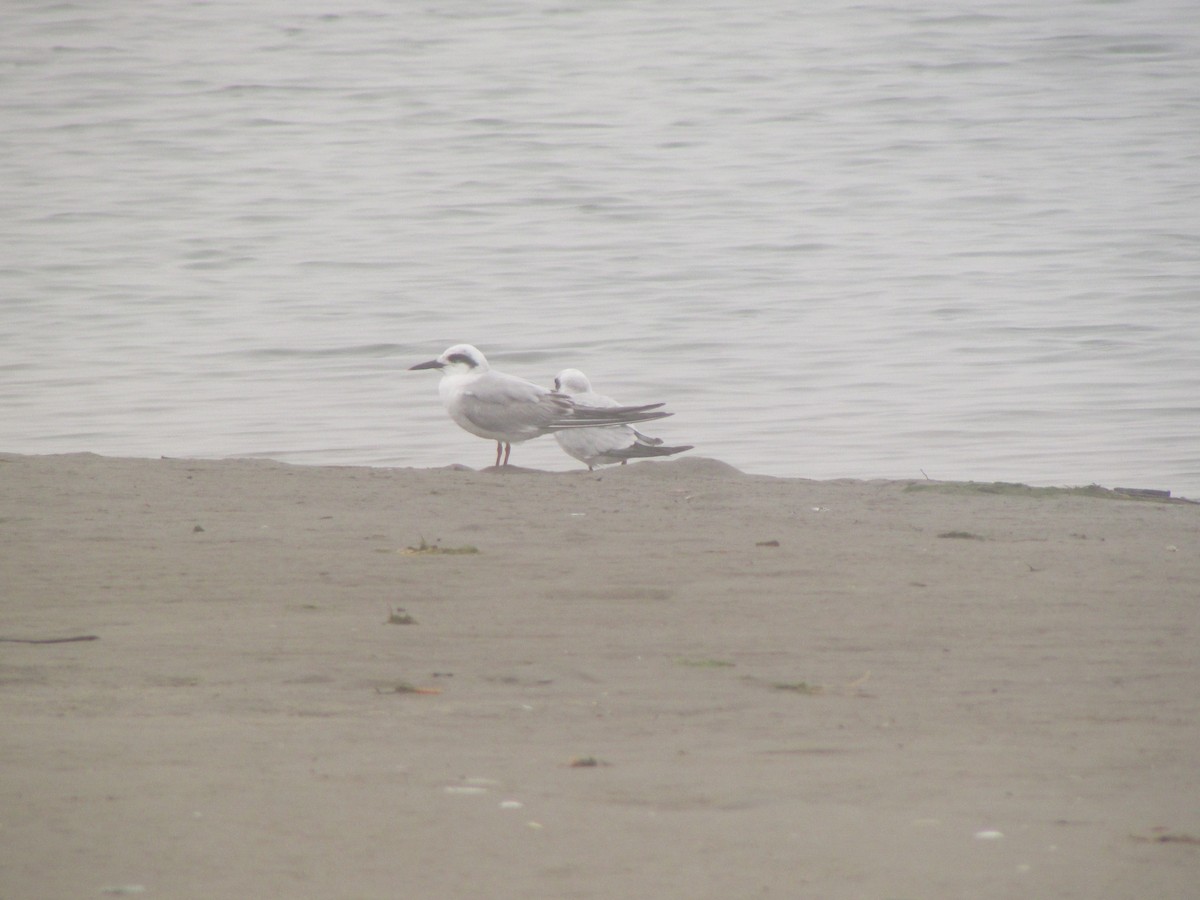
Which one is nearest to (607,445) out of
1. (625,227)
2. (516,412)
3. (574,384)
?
(516,412)

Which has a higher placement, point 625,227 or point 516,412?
point 516,412

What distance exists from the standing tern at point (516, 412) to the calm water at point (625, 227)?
1.03 feet

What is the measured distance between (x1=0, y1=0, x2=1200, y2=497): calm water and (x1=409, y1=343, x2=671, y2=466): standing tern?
0.31m

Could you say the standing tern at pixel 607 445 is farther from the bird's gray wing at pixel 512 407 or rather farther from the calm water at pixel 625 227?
the calm water at pixel 625 227

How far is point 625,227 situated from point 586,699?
14.3 metres

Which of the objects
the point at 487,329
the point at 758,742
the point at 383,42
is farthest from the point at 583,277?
the point at 383,42

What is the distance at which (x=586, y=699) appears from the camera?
346 centimetres

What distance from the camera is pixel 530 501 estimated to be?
5895 mm

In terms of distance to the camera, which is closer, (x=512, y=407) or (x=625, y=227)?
(x=512, y=407)

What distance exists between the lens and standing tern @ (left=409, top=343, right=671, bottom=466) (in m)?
8.24

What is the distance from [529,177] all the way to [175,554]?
16.2 m

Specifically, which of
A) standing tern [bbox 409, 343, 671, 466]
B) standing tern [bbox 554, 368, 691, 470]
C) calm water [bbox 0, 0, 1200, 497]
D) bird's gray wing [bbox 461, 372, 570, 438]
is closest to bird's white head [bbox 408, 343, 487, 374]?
standing tern [bbox 409, 343, 671, 466]

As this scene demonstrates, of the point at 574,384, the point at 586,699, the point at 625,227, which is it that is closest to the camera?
the point at 586,699

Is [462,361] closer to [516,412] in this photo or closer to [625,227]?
[516,412]
